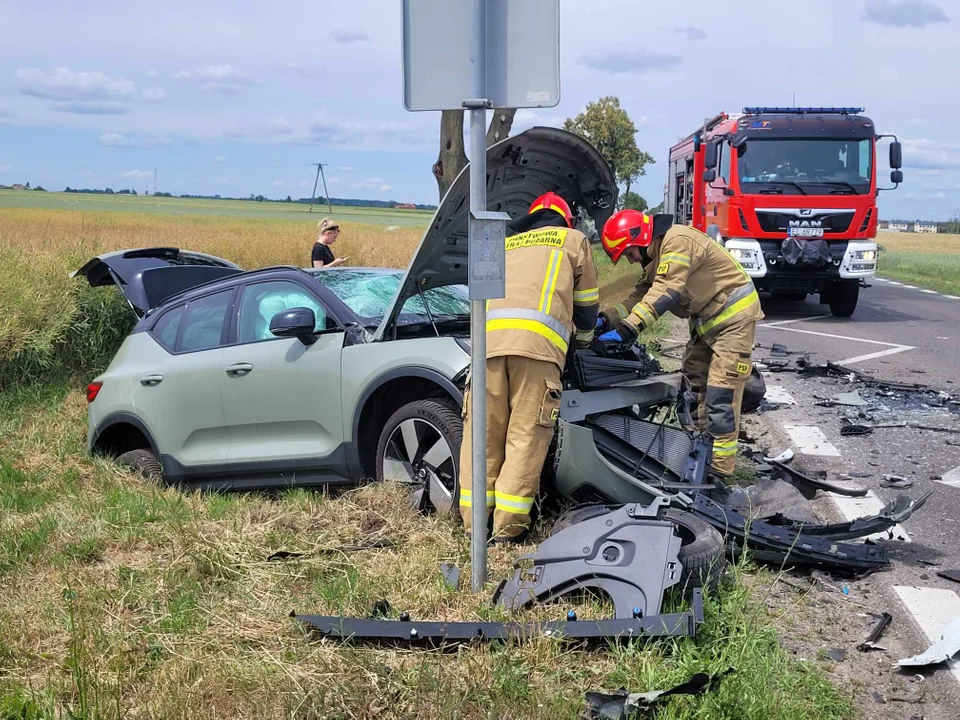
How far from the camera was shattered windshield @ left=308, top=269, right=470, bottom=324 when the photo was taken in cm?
538

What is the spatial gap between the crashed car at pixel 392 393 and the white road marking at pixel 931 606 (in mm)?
226

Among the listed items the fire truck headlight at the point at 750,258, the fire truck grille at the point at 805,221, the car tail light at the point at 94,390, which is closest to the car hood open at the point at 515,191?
the car tail light at the point at 94,390

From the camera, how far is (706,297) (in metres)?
5.69

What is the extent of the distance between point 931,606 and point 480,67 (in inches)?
113

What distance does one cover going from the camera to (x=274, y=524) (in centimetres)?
461

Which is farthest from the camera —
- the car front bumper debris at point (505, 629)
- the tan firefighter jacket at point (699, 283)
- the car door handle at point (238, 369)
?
the tan firefighter jacket at point (699, 283)

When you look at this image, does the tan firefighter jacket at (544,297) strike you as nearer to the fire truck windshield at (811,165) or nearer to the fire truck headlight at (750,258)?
the fire truck headlight at (750,258)

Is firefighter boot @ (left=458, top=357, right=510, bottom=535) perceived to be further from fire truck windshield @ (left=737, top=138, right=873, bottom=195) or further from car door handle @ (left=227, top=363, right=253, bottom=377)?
fire truck windshield @ (left=737, top=138, right=873, bottom=195)

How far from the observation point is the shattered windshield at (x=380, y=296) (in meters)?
5.38

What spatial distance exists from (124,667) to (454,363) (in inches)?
84.2

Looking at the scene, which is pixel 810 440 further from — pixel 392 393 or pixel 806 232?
pixel 806 232

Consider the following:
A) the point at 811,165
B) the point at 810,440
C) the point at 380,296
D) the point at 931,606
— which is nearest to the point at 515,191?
the point at 380,296

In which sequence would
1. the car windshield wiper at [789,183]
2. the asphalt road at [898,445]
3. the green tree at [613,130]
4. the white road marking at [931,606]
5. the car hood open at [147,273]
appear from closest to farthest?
the white road marking at [931,606] → the asphalt road at [898,445] → the car hood open at [147,273] → the car windshield wiper at [789,183] → the green tree at [613,130]

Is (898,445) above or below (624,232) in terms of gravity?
below
